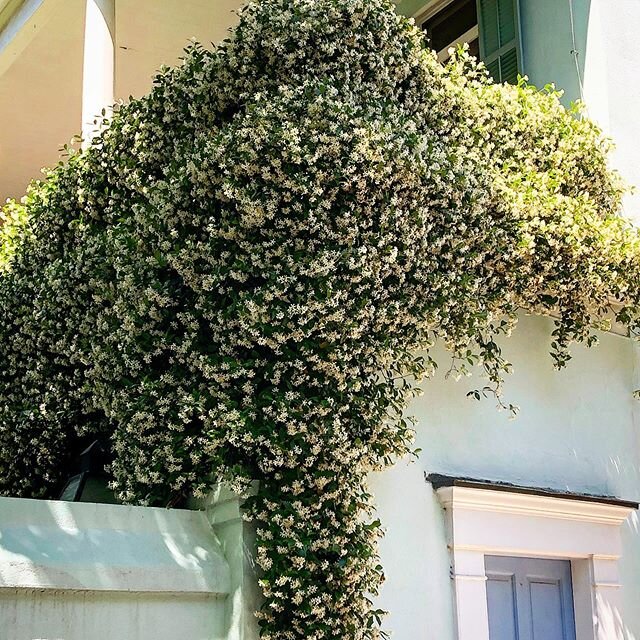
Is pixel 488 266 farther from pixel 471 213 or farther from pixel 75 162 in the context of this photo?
pixel 75 162

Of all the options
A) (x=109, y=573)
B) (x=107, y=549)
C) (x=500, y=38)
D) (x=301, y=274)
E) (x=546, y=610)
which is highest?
(x=500, y=38)

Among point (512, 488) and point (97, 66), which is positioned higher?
point (97, 66)

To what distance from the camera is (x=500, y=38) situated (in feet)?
26.9

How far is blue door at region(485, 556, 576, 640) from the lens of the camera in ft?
20.6

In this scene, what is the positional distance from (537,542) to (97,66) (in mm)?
4510

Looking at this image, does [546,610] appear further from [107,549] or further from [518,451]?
[107,549]

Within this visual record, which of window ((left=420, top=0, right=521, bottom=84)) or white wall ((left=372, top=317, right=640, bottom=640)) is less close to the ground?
window ((left=420, top=0, right=521, bottom=84))

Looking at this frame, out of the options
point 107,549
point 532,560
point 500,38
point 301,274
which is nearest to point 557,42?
point 500,38

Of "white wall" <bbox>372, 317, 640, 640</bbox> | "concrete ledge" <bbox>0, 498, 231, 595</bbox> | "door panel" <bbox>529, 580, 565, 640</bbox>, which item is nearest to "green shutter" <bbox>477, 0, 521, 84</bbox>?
"white wall" <bbox>372, 317, 640, 640</bbox>

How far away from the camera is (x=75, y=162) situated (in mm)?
6863

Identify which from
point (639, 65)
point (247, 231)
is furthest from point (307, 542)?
point (639, 65)

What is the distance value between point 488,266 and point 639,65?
309 centimetres

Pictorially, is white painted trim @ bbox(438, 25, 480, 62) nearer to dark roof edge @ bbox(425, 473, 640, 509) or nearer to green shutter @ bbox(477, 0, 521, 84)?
green shutter @ bbox(477, 0, 521, 84)

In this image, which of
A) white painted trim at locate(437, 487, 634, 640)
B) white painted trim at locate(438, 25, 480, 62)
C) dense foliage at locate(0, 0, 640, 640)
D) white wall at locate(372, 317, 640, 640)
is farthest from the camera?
white painted trim at locate(438, 25, 480, 62)
